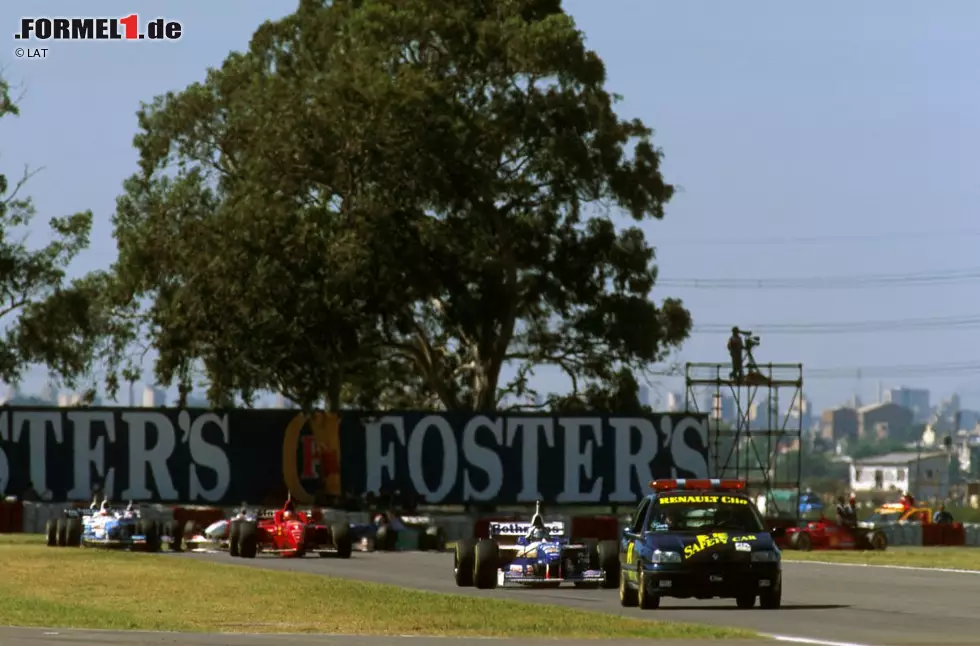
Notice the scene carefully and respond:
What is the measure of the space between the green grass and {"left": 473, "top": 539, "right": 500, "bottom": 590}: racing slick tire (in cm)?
121

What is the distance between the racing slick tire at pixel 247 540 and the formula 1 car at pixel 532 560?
1404cm

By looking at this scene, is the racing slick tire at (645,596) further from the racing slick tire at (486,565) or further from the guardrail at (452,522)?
the guardrail at (452,522)

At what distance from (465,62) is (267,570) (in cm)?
3710

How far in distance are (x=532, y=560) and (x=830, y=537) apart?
92.8 feet

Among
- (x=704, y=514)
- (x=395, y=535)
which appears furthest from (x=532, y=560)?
(x=395, y=535)

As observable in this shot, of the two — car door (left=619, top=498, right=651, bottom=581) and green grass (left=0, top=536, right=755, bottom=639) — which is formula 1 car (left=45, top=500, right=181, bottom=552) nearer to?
green grass (left=0, top=536, right=755, bottom=639)

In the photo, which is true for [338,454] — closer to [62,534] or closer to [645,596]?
[62,534]

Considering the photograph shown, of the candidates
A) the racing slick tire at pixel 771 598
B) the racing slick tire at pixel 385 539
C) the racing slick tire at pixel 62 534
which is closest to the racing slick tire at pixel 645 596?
the racing slick tire at pixel 771 598

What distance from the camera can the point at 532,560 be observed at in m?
33.7

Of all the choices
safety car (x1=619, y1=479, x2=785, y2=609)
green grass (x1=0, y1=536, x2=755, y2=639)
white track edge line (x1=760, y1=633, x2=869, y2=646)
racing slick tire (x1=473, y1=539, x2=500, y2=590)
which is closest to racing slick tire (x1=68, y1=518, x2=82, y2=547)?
green grass (x1=0, y1=536, x2=755, y2=639)

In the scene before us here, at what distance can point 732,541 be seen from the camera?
2797cm

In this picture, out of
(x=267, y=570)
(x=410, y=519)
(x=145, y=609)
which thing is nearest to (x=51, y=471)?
(x=410, y=519)

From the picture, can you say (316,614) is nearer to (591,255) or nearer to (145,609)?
(145,609)

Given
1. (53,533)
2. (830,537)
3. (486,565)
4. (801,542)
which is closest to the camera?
(486,565)
